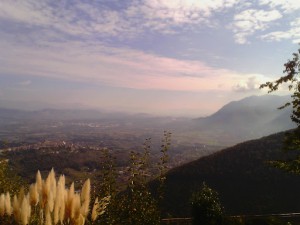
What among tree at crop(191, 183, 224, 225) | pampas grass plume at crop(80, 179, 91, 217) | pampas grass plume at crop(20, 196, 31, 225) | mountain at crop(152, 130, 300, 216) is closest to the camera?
pampas grass plume at crop(20, 196, 31, 225)

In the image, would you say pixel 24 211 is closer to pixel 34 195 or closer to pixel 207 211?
pixel 34 195

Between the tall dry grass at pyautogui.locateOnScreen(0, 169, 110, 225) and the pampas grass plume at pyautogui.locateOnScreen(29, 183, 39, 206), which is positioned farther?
the pampas grass plume at pyautogui.locateOnScreen(29, 183, 39, 206)

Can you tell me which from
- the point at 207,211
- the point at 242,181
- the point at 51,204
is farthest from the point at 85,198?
the point at 242,181

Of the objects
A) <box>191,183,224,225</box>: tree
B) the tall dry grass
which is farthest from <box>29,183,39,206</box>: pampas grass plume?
<box>191,183,224,225</box>: tree

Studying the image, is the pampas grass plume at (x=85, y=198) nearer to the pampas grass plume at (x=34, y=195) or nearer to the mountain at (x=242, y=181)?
the pampas grass plume at (x=34, y=195)

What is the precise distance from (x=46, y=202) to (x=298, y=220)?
1774 centimetres

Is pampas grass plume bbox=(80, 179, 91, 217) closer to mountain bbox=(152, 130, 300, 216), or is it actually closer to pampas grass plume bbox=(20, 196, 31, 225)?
pampas grass plume bbox=(20, 196, 31, 225)

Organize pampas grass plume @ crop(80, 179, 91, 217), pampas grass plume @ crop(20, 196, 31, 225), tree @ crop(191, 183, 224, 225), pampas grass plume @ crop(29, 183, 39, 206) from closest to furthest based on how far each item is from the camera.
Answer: pampas grass plume @ crop(20, 196, 31, 225)
pampas grass plume @ crop(80, 179, 91, 217)
pampas grass plume @ crop(29, 183, 39, 206)
tree @ crop(191, 183, 224, 225)

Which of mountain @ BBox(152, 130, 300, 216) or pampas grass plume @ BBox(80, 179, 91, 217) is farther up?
pampas grass plume @ BBox(80, 179, 91, 217)

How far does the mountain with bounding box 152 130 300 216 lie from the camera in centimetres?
4722

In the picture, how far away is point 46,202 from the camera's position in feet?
17.9

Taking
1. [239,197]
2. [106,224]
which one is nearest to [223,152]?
[239,197]

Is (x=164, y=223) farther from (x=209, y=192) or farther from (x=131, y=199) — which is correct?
(x=131, y=199)

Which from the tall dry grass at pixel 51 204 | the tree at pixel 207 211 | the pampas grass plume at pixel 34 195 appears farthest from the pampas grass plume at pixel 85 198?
the tree at pixel 207 211
